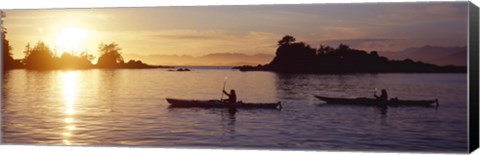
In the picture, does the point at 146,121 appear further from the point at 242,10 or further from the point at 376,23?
the point at 376,23

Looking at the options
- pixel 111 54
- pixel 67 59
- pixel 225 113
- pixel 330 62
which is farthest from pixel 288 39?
pixel 67 59

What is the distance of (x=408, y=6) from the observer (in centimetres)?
906

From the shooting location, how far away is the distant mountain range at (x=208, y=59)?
376 inches

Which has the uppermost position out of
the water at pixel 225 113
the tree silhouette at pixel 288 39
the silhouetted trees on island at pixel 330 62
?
the tree silhouette at pixel 288 39

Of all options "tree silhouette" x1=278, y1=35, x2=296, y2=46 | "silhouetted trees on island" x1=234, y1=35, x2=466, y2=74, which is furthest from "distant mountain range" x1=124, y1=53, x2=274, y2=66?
"tree silhouette" x1=278, y1=35, x2=296, y2=46

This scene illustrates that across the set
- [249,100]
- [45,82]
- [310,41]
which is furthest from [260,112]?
[45,82]

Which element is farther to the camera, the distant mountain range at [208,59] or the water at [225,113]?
the distant mountain range at [208,59]

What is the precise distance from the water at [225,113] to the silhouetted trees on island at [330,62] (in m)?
0.07

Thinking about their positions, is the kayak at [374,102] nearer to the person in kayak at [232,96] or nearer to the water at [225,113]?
the water at [225,113]

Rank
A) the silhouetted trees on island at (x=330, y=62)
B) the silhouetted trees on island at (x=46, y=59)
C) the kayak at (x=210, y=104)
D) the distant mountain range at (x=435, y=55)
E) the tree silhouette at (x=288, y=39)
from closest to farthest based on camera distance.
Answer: the distant mountain range at (x=435, y=55) → the silhouetted trees on island at (x=330, y=62) → the tree silhouette at (x=288, y=39) → the kayak at (x=210, y=104) → the silhouetted trees on island at (x=46, y=59)

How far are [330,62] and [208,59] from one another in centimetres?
112

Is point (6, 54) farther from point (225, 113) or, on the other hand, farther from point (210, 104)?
point (225, 113)

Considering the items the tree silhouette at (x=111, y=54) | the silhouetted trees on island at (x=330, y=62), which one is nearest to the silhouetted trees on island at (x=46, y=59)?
the tree silhouette at (x=111, y=54)

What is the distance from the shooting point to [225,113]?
957 centimetres
